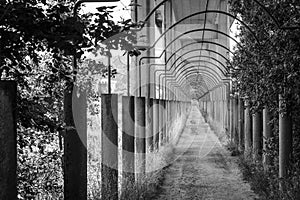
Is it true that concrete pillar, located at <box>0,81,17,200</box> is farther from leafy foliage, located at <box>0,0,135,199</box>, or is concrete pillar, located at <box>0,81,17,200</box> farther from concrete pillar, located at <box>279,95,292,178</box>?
concrete pillar, located at <box>279,95,292,178</box>

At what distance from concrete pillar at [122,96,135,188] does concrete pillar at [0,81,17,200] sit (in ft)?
13.6

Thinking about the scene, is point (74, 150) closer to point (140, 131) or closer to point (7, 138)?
point (7, 138)

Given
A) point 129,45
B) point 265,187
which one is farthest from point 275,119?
point 129,45

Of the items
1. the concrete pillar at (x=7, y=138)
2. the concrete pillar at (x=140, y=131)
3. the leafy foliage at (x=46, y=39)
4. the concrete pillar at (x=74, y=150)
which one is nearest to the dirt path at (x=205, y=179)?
the concrete pillar at (x=140, y=131)

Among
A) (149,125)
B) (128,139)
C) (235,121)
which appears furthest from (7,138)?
(235,121)

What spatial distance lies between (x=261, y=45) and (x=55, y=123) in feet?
15.7

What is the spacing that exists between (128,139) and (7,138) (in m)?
4.56

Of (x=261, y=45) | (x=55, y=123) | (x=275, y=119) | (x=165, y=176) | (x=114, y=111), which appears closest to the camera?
(x=55, y=123)

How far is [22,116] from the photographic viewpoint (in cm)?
278

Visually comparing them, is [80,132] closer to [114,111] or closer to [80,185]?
[80,185]

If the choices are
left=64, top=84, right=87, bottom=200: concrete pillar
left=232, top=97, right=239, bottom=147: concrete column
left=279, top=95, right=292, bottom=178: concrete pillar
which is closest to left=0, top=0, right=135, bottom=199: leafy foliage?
left=64, top=84, right=87, bottom=200: concrete pillar

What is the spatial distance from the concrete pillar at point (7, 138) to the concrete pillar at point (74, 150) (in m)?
1.20

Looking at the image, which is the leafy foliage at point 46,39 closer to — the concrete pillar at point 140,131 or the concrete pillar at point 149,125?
the concrete pillar at point 140,131

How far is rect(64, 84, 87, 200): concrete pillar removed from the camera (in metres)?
3.83
